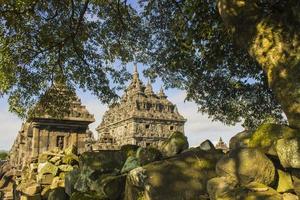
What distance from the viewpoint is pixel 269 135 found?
419 cm

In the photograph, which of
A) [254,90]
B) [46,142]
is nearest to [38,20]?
[46,142]

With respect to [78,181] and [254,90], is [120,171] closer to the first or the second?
[78,181]

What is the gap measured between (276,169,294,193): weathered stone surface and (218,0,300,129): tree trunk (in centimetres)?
122

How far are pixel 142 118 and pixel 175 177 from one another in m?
73.4

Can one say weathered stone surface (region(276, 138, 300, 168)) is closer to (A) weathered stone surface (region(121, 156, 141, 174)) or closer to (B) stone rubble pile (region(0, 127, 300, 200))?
(B) stone rubble pile (region(0, 127, 300, 200))

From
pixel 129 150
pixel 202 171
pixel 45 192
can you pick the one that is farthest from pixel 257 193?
pixel 45 192

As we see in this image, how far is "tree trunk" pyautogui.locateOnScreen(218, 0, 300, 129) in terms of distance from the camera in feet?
17.5

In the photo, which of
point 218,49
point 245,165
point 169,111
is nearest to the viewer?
point 245,165

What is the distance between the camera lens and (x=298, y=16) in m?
6.44

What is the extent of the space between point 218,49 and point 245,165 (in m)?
9.18

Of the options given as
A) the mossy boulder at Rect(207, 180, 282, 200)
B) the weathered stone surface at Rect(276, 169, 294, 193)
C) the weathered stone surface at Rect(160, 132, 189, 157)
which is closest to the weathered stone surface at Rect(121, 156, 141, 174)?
the weathered stone surface at Rect(160, 132, 189, 157)

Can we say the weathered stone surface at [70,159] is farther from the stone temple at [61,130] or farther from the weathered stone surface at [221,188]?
the weathered stone surface at [221,188]

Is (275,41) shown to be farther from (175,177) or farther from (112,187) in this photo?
(112,187)

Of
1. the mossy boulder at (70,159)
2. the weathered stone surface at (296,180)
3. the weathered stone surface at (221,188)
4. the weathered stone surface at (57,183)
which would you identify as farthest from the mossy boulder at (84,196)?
the mossy boulder at (70,159)
